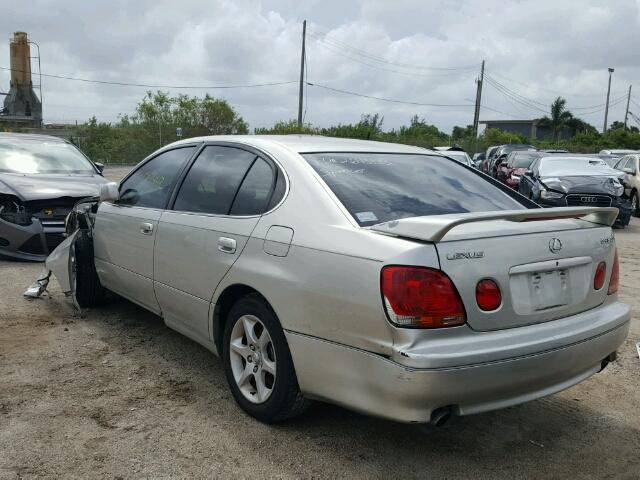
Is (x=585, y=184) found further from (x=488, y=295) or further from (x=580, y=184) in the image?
(x=488, y=295)

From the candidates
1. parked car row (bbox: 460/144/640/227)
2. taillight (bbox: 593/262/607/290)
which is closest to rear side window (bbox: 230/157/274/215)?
taillight (bbox: 593/262/607/290)

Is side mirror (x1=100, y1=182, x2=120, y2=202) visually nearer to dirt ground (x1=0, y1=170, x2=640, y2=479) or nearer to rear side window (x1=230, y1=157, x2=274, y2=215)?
dirt ground (x1=0, y1=170, x2=640, y2=479)

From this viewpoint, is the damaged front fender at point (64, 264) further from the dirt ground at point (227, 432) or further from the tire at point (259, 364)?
the tire at point (259, 364)

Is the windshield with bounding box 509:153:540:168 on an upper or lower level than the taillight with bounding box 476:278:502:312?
upper

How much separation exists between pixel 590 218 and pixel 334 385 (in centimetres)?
169

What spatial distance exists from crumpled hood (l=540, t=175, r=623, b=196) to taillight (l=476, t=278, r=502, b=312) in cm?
1029

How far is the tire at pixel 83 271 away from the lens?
5352mm

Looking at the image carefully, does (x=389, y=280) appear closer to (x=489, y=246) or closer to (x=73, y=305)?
(x=489, y=246)

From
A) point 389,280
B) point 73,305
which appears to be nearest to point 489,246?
point 389,280

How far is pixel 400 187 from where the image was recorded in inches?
138

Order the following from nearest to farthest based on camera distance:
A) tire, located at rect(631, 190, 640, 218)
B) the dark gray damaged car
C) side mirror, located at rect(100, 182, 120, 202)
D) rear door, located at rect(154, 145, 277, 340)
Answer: rear door, located at rect(154, 145, 277, 340) < side mirror, located at rect(100, 182, 120, 202) < the dark gray damaged car < tire, located at rect(631, 190, 640, 218)

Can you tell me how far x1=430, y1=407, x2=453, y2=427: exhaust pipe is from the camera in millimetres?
2707

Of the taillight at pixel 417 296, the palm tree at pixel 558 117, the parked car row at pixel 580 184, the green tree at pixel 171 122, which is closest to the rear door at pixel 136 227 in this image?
the taillight at pixel 417 296

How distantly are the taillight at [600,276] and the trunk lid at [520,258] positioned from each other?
0.09 ft
